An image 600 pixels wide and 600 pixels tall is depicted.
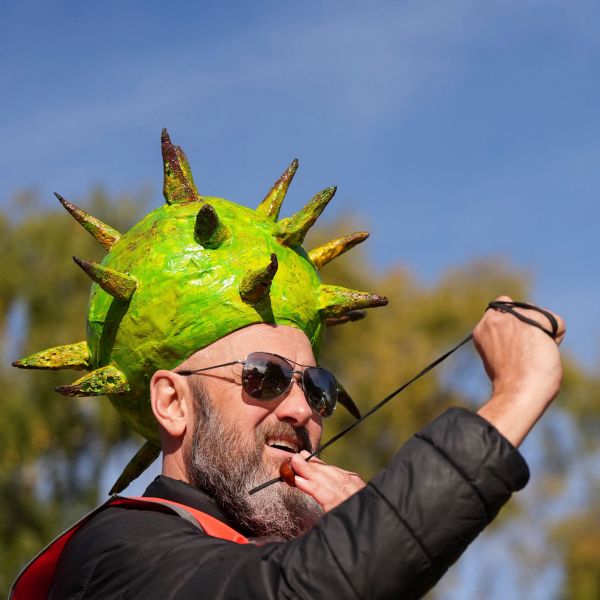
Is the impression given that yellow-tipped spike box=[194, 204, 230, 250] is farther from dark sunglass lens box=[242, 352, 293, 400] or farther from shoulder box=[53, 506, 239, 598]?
shoulder box=[53, 506, 239, 598]

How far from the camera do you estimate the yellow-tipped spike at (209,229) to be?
408 cm

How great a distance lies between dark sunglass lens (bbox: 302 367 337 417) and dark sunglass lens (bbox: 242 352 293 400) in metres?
0.09

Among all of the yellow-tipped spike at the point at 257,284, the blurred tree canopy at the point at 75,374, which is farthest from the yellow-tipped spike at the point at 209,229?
the blurred tree canopy at the point at 75,374

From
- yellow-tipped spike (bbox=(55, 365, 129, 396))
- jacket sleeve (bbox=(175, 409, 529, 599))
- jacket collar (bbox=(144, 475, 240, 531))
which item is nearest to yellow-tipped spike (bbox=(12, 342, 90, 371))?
yellow-tipped spike (bbox=(55, 365, 129, 396))

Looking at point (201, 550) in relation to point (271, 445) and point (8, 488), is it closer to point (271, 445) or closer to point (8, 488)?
point (271, 445)

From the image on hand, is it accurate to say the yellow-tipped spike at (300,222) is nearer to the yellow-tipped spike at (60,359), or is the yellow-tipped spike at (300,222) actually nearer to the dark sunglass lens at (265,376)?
the dark sunglass lens at (265,376)

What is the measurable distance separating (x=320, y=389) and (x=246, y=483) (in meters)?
0.50

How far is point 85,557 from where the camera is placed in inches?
126

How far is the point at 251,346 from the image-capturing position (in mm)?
4094

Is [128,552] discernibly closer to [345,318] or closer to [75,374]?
[345,318]

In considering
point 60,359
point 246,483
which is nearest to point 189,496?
point 246,483

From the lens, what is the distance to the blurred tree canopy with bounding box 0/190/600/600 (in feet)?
62.9

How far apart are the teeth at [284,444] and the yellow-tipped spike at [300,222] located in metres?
0.86

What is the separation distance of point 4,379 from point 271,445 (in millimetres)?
16409
